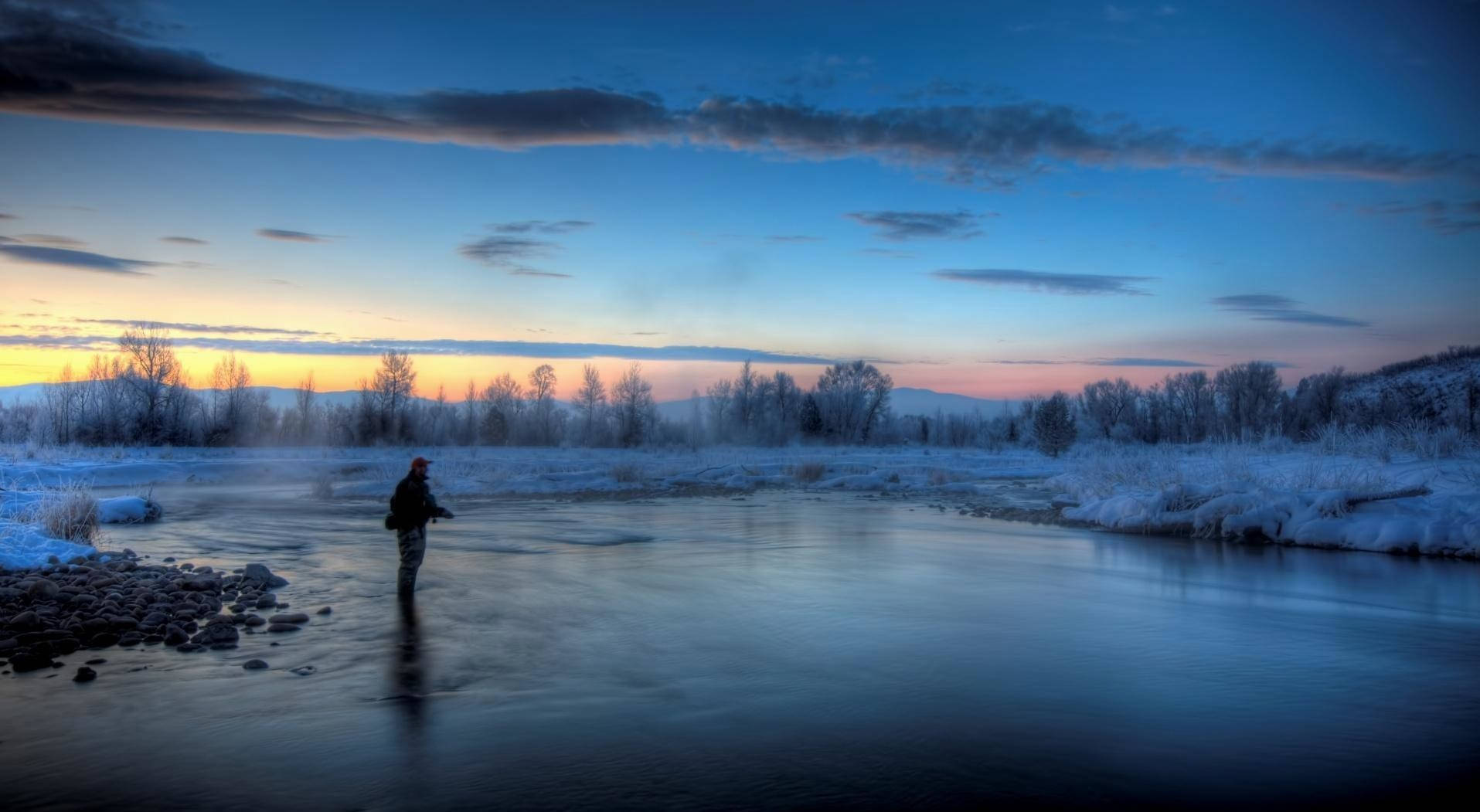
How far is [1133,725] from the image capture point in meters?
7.08

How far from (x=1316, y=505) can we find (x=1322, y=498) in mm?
226

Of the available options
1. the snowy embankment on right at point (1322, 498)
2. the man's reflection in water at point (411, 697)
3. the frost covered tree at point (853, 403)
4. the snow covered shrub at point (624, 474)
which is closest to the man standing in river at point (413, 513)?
the man's reflection in water at point (411, 697)

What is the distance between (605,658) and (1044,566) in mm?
9814

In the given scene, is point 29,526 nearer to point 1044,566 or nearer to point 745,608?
point 745,608

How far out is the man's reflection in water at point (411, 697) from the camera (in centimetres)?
579

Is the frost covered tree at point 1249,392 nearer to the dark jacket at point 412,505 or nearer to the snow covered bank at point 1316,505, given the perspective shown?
the snow covered bank at point 1316,505

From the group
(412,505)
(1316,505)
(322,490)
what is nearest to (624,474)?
(322,490)

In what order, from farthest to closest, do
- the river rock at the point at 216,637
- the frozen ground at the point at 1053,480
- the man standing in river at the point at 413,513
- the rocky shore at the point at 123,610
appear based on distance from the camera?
the frozen ground at the point at 1053,480, the man standing in river at the point at 413,513, the river rock at the point at 216,637, the rocky shore at the point at 123,610

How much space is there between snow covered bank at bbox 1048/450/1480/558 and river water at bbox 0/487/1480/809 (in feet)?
5.49

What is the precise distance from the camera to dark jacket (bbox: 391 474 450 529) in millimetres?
11594

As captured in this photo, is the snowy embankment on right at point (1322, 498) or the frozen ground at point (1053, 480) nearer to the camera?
the snowy embankment on right at point (1322, 498)

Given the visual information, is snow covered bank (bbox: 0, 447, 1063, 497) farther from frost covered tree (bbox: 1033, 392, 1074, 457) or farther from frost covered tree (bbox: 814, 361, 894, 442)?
frost covered tree (bbox: 814, 361, 894, 442)

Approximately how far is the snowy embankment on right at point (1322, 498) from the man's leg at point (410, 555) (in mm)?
16928

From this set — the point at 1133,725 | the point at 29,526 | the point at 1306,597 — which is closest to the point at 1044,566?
the point at 1306,597
